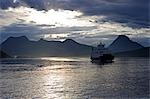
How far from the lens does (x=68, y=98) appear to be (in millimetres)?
41844

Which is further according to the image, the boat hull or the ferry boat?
the ferry boat

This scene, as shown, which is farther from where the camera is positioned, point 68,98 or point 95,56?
point 95,56

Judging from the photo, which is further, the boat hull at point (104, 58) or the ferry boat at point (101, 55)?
the ferry boat at point (101, 55)

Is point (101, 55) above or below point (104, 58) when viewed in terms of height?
above

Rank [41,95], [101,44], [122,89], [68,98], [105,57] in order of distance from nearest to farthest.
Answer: [68,98] < [41,95] < [122,89] < [105,57] < [101,44]

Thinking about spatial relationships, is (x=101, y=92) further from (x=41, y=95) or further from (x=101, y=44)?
(x=101, y=44)

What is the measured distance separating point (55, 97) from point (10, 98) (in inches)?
206

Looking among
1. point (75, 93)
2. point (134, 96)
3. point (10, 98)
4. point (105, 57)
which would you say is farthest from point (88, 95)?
A: point (105, 57)

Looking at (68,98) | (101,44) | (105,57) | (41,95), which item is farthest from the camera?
(101,44)

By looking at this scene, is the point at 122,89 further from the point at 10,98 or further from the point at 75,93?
the point at 10,98

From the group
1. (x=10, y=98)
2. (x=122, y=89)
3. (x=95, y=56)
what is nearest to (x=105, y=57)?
(x=95, y=56)

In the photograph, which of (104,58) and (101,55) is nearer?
(104,58)

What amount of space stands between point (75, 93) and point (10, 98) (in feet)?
27.7

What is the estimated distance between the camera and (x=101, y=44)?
6836 inches
